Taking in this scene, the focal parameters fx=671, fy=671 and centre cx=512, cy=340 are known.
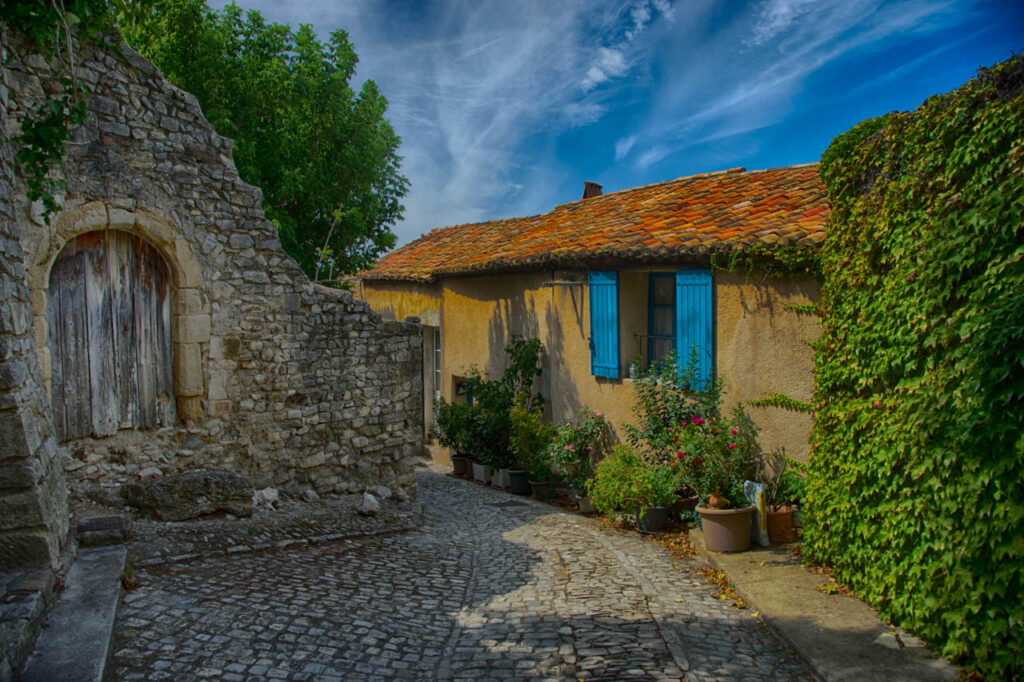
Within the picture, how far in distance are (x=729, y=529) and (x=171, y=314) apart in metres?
5.97

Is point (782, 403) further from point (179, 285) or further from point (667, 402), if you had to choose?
point (179, 285)

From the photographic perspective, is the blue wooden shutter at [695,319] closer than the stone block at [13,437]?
No

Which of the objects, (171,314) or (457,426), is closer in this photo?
(171,314)

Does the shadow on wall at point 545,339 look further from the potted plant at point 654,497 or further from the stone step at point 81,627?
the stone step at point 81,627

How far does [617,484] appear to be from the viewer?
7812 millimetres

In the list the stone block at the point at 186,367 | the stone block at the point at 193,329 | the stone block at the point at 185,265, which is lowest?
the stone block at the point at 186,367

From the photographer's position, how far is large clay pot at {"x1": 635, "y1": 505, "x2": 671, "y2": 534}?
7574 mm

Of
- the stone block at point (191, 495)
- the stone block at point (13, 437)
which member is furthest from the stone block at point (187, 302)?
the stone block at point (13, 437)

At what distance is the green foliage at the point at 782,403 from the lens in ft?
22.2

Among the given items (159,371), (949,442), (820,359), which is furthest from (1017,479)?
(159,371)

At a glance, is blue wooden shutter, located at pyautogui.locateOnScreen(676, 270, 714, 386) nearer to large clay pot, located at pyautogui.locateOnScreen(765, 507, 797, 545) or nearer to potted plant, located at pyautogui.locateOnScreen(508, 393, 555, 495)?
large clay pot, located at pyautogui.locateOnScreen(765, 507, 797, 545)

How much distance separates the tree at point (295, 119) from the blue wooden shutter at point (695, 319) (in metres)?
6.66

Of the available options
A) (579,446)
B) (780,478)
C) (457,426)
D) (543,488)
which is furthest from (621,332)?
(457,426)

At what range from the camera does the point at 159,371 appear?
6.73 meters
